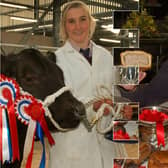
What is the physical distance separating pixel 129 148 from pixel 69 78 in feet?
0.80

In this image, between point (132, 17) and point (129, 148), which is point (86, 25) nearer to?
point (132, 17)

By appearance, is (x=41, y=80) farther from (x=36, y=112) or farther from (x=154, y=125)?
(x=154, y=125)

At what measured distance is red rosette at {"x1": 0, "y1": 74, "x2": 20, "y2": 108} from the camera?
0.81 meters

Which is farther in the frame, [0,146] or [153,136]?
[153,136]

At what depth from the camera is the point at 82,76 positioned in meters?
0.91

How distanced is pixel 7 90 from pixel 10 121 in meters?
0.07

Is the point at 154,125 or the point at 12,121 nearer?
the point at 12,121

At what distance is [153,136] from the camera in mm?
946

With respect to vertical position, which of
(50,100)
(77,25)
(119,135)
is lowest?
(119,135)

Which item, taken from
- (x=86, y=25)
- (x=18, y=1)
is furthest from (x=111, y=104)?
(x=18, y=1)

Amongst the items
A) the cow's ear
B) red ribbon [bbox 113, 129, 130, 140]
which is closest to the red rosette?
the cow's ear

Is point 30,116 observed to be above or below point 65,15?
Result: below

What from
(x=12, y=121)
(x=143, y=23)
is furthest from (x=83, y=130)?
(x=143, y=23)

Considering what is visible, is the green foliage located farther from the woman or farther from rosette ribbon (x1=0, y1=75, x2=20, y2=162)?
rosette ribbon (x1=0, y1=75, x2=20, y2=162)
